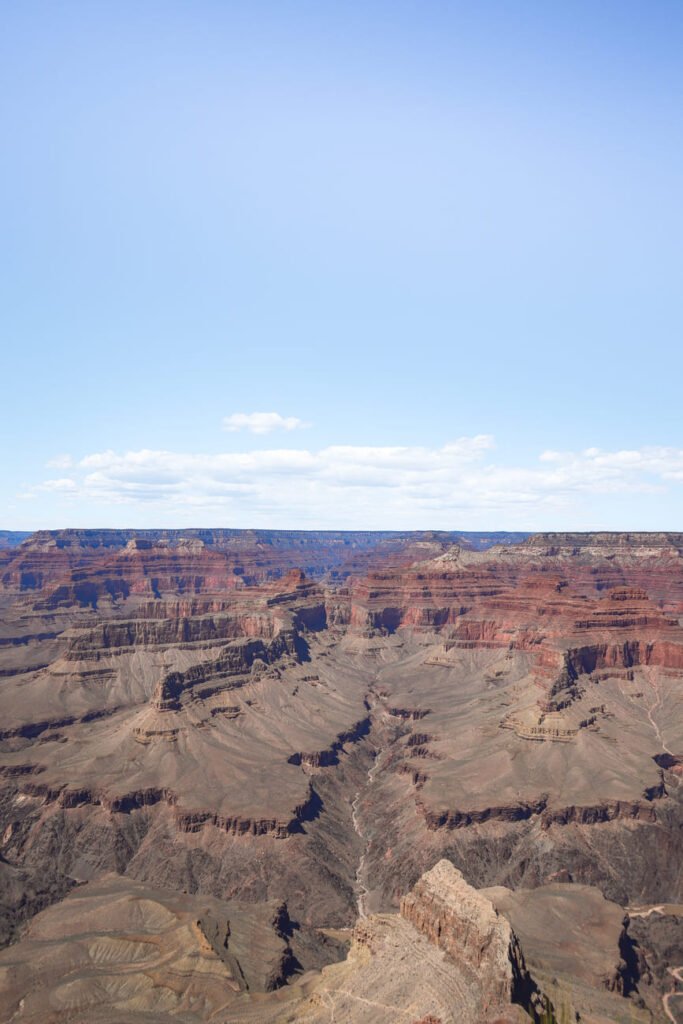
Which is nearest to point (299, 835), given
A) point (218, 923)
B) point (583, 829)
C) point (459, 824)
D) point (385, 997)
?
point (459, 824)

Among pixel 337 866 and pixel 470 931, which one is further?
pixel 337 866

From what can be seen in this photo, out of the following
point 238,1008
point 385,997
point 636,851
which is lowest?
point 636,851

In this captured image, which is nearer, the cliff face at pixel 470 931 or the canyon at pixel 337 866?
the cliff face at pixel 470 931

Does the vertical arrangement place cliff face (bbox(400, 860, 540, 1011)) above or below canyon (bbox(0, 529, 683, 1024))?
above

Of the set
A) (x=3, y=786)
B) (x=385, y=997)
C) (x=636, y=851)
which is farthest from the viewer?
(x=3, y=786)

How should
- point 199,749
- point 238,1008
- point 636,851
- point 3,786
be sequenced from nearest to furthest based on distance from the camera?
1. point 238,1008
2. point 636,851
3. point 3,786
4. point 199,749

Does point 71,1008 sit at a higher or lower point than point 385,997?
lower

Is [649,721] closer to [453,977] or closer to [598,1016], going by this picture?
[598,1016]

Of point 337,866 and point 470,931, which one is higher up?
point 470,931

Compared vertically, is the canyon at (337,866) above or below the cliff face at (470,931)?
below

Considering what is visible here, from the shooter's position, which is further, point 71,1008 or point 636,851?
point 636,851

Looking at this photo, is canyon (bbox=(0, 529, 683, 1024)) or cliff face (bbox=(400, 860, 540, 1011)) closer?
cliff face (bbox=(400, 860, 540, 1011))
